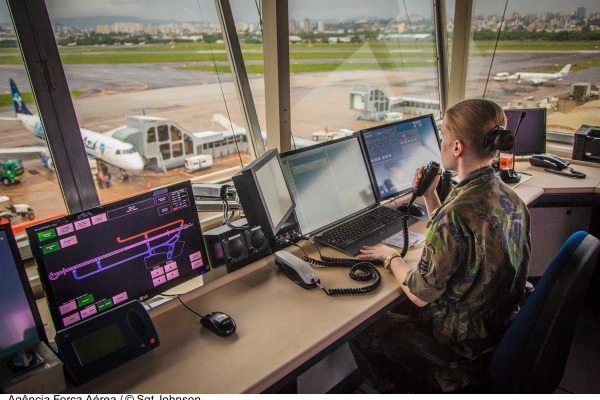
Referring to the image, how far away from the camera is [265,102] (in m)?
2.74

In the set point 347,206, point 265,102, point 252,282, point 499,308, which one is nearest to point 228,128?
point 265,102

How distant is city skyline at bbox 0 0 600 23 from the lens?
2.00 m

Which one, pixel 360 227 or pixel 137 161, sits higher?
pixel 137 161

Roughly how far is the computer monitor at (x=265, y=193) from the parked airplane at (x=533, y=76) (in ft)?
8.68

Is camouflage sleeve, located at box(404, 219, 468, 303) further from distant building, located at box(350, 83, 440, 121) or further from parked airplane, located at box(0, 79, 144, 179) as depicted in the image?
distant building, located at box(350, 83, 440, 121)

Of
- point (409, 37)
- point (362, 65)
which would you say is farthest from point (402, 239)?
point (409, 37)

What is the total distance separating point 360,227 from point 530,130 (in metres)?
1.81

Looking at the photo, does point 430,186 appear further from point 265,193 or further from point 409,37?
point 409,37

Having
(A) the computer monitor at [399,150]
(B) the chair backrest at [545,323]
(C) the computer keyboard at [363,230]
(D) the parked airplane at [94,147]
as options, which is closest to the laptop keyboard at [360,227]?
(C) the computer keyboard at [363,230]

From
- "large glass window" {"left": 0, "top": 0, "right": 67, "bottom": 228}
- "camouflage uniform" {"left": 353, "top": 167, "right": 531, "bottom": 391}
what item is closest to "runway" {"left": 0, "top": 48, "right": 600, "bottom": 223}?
"large glass window" {"left": 0, "top": 0, "right": 67, "bottom": 228}

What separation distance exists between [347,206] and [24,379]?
1.49 m

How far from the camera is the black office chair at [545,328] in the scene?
49.0 inches

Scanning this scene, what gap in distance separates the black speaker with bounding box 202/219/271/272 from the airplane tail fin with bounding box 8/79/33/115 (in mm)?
952

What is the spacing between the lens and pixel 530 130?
10.2ft
